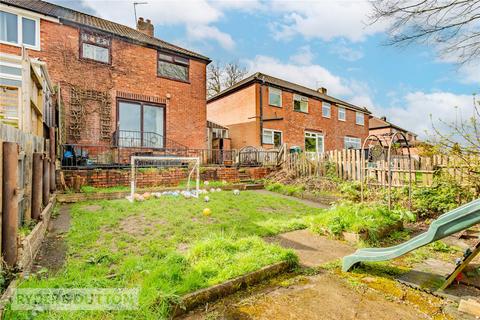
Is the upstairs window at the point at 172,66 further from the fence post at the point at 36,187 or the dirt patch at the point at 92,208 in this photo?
the fence post at the point at 36,187

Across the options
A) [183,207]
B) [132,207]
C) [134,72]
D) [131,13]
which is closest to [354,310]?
[183,207]

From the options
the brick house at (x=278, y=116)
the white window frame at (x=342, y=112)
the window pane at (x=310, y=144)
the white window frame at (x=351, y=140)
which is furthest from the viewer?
the white window frame at (x=351, y=140)

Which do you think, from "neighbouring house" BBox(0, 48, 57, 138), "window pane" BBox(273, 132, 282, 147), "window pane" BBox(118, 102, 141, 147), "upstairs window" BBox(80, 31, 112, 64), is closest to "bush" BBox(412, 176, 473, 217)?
"neighbouring house" BBox(0, 48, 57, 138)

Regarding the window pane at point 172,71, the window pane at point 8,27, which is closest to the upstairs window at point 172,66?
the window pane at point 172,71

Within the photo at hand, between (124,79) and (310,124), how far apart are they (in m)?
15.0

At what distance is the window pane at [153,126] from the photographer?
1259cm

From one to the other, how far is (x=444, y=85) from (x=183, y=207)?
7639 mm

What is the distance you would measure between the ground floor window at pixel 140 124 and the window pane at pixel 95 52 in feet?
7.10

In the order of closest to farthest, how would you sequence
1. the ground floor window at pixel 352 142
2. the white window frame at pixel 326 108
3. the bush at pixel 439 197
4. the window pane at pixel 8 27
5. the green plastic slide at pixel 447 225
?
the green plastic slide at pixel 447 225 < the bush at pixel 439 197 < the window pane at pixel 8 27 < the white window frame at pixel 326 108 < the ground floor window at pixel 352 142

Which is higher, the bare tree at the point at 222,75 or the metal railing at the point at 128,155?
the bare tree at the point at 222,75

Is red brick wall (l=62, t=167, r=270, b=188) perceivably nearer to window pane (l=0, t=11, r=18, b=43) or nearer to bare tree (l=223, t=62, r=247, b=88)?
window pane (l=0, t=11, r=18, b=43)

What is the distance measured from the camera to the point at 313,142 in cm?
2167

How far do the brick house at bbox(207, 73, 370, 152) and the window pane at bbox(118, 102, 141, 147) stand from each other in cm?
810

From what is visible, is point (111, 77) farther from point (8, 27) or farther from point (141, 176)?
point (141, 176)
